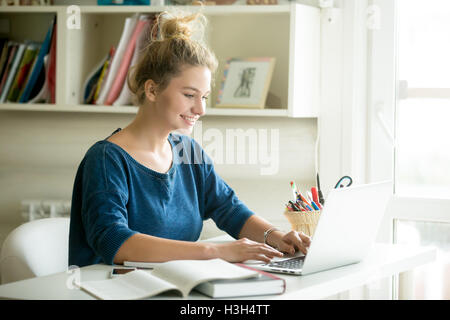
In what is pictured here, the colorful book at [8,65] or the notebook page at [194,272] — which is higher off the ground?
the colorful book at [8,65]

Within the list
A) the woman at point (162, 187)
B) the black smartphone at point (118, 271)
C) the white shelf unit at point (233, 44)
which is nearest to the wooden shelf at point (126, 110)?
the white shelf unit at point (233, 44)

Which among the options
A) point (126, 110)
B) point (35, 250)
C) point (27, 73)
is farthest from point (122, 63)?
point (35, 250)

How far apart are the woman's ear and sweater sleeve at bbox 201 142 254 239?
0.25m

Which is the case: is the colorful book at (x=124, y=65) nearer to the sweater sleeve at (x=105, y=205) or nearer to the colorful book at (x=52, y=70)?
the colorful book at (x=52, y=70)

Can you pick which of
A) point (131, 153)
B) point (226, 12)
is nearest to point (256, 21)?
point (226, 12)

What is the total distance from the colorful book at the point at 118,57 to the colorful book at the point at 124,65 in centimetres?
1

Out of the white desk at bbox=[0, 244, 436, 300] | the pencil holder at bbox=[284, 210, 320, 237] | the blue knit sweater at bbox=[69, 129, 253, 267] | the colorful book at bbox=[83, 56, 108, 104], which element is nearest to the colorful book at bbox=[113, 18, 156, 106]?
the colorful book at bbox=[83, 56, 108, 104]

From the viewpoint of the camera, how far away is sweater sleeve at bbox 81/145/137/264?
138 cm

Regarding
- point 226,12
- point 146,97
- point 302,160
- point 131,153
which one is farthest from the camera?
point 302,160

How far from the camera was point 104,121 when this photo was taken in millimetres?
2545

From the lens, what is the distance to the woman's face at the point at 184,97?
1682 millimetres

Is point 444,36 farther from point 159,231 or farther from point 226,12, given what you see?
point 159,231

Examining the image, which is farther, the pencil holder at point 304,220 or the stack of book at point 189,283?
the pencil holder at point 304,220

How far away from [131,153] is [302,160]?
37.8 inches
